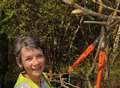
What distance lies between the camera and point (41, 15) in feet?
15.0

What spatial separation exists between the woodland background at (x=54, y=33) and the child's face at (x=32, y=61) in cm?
175

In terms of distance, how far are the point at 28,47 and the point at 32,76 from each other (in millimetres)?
153

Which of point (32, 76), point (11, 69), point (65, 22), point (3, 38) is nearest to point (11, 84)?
point (11, 69)

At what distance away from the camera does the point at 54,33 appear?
4977 mm

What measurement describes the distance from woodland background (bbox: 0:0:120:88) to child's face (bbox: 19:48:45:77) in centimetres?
175

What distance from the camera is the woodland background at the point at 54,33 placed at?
13.9 feet

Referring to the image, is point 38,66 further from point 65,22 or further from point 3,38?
point 65,22

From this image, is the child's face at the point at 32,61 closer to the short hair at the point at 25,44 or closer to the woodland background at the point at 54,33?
the short hair at the point at 25,44

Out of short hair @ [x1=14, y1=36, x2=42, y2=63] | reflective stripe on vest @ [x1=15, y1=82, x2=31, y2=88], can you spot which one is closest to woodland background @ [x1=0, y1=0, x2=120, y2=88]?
short hair @ [x1=14, y1=36, x2=42, y2=63]

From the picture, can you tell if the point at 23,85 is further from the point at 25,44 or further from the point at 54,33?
the point at 54,33

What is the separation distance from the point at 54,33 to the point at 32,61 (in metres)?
2.98

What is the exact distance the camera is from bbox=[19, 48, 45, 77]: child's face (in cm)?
201

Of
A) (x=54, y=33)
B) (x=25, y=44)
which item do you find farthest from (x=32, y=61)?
(x=54, y=33)

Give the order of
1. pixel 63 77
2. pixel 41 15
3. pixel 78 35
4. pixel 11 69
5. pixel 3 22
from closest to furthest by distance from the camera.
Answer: pixel 63 77, pixel 3 22, pixel 41 15, pixel 11 69, pixel 78 35
